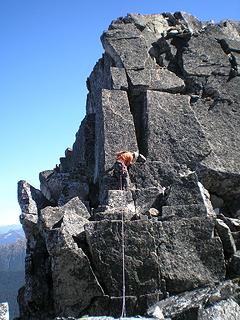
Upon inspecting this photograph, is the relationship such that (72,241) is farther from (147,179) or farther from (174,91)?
(174,91)

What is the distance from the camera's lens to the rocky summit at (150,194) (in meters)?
11.1

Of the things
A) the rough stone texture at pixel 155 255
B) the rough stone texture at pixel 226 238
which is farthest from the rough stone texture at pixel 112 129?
the rough stone texture at pixel 226 238

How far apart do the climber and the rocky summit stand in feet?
0.63

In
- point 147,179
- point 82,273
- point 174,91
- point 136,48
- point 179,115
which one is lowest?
point 82,273

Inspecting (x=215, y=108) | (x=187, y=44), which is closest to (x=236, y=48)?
(x=187, y=44)

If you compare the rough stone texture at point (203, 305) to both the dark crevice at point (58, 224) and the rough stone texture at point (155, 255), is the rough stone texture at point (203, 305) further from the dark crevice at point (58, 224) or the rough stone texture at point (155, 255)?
the dark crevice at point (58, 224)

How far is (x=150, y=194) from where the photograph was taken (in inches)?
546

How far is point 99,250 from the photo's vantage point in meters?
11.3

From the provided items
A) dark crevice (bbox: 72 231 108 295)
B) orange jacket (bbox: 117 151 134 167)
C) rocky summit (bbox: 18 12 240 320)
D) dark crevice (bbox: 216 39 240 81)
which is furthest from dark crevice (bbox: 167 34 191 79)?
dark crevice (bbox: 72 231 108 295)

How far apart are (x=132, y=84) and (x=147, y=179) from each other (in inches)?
177

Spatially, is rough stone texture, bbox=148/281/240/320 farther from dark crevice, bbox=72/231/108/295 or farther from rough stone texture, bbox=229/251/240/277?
dark crevice, bbox=72/231/108/295

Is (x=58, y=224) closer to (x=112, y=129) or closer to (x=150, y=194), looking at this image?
(x=150, y=194)

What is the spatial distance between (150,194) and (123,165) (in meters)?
1.39

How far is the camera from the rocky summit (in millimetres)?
11086
